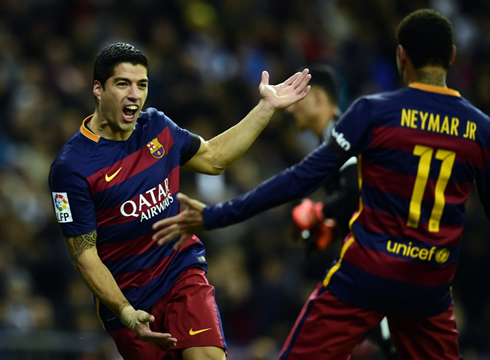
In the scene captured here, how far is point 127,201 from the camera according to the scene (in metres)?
4.84

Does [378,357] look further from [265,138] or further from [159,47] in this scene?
[159,47]

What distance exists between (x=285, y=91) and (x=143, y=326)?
170cm

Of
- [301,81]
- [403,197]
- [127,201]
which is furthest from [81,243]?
[403,197]

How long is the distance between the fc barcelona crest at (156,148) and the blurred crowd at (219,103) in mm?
3716

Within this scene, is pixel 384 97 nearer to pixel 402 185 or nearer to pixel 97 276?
pixel 402 185

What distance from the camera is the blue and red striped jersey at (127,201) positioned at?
473cm

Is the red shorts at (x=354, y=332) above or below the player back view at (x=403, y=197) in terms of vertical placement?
below

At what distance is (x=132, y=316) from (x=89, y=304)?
4650 millimetres

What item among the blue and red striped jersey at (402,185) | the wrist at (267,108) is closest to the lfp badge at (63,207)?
the blue and red striped jersey at (402,185)

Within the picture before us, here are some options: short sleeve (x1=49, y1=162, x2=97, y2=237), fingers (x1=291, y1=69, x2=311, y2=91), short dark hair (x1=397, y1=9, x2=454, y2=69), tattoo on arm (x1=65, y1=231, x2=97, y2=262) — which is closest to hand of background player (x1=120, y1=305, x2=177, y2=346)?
tattoo on arm (x1=65, y1=231, x2=97, y2=262)

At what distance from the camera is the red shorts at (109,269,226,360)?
188 inches

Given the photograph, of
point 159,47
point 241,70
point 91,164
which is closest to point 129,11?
point 159,47

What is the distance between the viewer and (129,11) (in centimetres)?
1191

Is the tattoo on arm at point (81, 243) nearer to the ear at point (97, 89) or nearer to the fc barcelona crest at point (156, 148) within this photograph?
the fc barcelona crest at point (156, 148)
